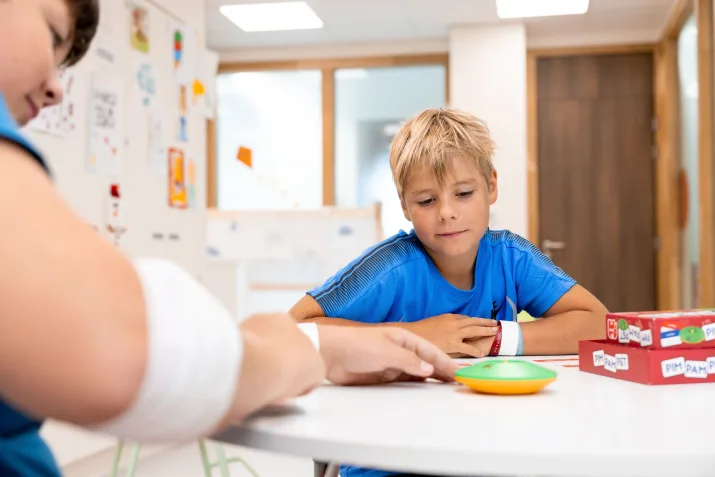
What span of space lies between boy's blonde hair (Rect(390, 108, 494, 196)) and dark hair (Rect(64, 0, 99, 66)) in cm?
95

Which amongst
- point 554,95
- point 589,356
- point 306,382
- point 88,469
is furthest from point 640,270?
point 306,382

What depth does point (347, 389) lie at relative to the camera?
828mm

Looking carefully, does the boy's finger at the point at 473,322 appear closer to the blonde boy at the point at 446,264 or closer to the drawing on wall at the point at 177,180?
the blonde boy at the point at 446,264

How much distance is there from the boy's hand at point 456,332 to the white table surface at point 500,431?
330 millimetres

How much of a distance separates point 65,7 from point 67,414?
0.28 meters

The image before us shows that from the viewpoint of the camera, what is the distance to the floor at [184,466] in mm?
2882

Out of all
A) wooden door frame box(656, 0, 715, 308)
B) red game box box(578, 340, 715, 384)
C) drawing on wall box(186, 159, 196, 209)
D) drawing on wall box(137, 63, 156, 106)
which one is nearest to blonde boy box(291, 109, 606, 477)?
red game box box(578, 340, 715, 384)

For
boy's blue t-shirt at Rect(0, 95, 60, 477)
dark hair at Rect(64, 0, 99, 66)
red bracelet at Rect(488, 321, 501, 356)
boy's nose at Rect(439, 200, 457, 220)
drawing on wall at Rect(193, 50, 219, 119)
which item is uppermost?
drawing on wall at Rect(193, 50, 219, 119)

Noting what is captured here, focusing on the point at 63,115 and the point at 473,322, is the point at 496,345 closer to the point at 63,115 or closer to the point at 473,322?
the point at 473,322

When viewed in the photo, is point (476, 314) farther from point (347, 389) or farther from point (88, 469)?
point (88, 469)

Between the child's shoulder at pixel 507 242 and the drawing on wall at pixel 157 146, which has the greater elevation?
the drawing on wall at pixel 157 146

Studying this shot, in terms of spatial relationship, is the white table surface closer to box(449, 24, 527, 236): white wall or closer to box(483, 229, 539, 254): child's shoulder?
box(483, 229, 539, 254): child's shoulder

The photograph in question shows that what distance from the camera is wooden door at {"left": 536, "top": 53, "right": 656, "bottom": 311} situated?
5980mm

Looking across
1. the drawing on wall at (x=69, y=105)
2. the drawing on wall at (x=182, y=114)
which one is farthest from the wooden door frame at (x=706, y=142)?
the drawing on wall at (x=69, y=105)
